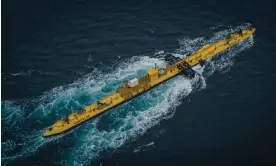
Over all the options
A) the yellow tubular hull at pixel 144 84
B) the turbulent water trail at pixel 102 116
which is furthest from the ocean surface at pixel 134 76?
the yellow tubular hull at pixel 144 84

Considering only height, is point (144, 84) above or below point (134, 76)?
below

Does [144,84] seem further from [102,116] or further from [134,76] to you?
[102,116]

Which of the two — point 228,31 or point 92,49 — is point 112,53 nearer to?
point 92,49

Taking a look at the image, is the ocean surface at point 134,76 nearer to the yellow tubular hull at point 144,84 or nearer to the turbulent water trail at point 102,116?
the turbulent water trail at point 102,116

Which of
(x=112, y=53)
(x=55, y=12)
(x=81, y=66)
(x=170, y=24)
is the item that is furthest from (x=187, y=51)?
(x=55, y=12)

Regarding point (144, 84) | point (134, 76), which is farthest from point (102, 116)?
point (134, 76)

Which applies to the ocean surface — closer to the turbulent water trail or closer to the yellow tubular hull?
the turbulent water trail
